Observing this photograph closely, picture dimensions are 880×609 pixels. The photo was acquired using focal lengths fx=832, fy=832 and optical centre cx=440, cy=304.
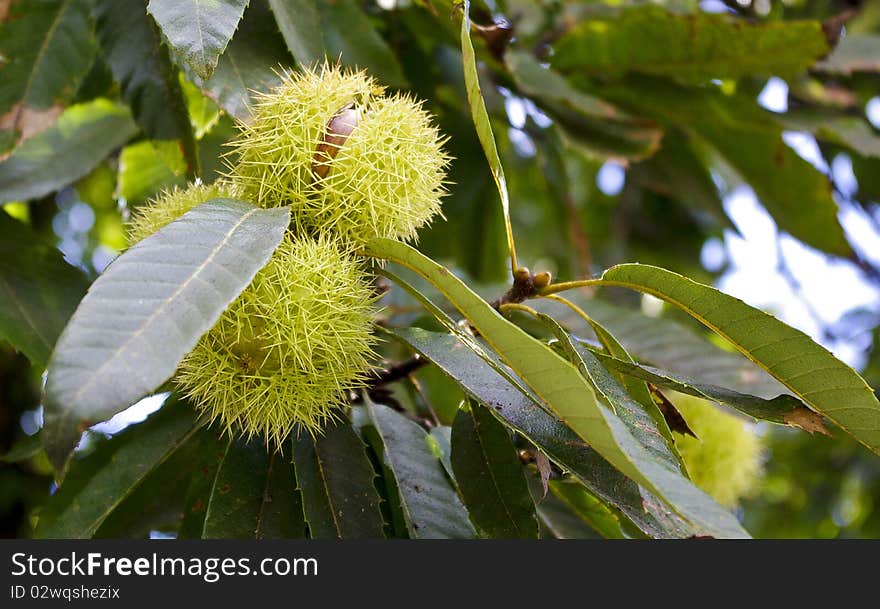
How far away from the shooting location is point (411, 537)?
3.18 ft

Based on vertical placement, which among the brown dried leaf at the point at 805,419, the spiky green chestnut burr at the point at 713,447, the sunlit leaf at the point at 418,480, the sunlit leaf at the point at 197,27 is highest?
the sunlit leaf at the point at 197,27

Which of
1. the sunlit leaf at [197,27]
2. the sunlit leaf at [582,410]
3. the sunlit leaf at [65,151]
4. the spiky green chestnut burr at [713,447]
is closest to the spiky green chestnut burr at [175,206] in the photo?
A: the sunlit leaf at [197,27]

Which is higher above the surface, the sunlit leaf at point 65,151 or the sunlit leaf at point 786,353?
the sunlit leaf at point 786,353

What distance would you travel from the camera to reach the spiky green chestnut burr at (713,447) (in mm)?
1369

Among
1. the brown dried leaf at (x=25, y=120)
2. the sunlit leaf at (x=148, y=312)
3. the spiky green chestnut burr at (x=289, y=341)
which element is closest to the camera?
the sunlit leaf at (x=148, y=312)

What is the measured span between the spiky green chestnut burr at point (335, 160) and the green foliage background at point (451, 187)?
84 mm

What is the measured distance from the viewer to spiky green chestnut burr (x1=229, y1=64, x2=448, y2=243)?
0.83 meters

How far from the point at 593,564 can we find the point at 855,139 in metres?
1.31

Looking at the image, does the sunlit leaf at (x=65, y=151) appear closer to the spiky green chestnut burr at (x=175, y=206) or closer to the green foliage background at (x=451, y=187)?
the green foliage background at (x=451, y=187)

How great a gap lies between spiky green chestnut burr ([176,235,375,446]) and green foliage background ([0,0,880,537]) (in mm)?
113

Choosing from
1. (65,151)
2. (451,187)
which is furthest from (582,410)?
(451,187)

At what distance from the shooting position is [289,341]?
2.47 feet

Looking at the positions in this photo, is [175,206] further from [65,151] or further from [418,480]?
[65,151]

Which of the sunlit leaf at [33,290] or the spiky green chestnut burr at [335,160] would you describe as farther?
the sunlit leaf at [33,290]
